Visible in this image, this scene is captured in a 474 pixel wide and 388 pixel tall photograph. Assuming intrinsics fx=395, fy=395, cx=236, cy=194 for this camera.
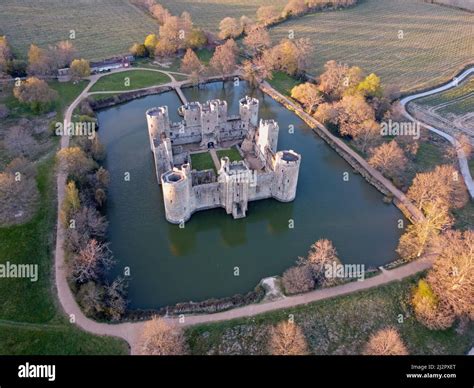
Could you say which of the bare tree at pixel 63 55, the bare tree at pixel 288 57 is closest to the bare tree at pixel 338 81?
the bare tree at pixel 288 57

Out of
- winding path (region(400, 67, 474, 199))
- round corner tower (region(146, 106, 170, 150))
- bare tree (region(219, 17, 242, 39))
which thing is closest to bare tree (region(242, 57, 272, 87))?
bare tree (region(219, 17, 242, 39))

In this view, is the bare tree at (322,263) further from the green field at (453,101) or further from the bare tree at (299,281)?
the green field at (453,101)

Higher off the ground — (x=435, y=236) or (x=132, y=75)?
(x=132, y=75)

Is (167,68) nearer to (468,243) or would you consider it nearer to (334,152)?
(334,152)

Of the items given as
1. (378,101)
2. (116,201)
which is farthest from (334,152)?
(116,201)

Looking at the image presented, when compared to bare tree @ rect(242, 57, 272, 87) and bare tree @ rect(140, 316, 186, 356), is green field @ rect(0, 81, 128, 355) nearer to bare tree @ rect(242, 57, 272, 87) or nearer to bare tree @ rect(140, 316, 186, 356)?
bare tree @ rect(140, 316, 186, 356)

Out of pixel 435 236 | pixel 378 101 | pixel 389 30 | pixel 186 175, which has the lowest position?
pixel 435 236
